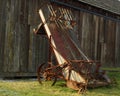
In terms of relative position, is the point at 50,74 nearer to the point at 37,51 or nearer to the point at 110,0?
the point at 37,51

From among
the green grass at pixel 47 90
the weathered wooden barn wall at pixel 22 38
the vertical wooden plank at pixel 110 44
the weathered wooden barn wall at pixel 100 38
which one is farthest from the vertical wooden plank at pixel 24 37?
the vertical wooden plank at pixel 110 44

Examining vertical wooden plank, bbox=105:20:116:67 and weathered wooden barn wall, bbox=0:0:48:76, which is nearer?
weathered wooden barn wall, bbox=0:0:48:76

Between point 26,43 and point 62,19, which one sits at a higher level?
point 62,19

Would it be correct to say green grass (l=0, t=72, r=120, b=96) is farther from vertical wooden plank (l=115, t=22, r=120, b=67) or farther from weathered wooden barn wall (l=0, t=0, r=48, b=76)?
vertical wooden plank (l=115, t=22, r=120, b=67)

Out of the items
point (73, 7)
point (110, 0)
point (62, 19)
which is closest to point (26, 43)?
point (62, 19)

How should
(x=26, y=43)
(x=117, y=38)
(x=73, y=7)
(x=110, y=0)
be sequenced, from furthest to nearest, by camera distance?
(x=110, y=0) < (x=117, y=38) < (x=73, y=7) < (x=26, y=43)

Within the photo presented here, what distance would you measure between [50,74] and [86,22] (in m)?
6.87

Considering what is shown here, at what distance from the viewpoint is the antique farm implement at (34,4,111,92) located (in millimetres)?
12016

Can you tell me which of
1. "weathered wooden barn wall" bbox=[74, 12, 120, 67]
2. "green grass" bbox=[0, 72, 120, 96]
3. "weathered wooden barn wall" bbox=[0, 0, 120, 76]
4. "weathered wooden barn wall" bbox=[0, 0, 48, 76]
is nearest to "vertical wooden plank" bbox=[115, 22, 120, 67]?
"weathered wooden barn wall" bbox=[74, 12, 120, 67]

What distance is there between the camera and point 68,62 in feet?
39.7

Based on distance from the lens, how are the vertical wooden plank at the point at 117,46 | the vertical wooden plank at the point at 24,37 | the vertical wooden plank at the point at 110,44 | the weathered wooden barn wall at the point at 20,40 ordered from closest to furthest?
the weathered wooden barn wall at the point at 20,40, the vertical wooden plank at the point at 24,37, the vertical wooden plank at the point at 110,44, the vertical wooden plank at the point at 117,46

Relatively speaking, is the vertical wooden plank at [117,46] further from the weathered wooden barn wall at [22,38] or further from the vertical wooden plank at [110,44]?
the weathered wooden barn wall at [22,38]

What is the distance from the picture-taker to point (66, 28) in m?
14.0

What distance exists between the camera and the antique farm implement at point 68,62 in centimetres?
1202
